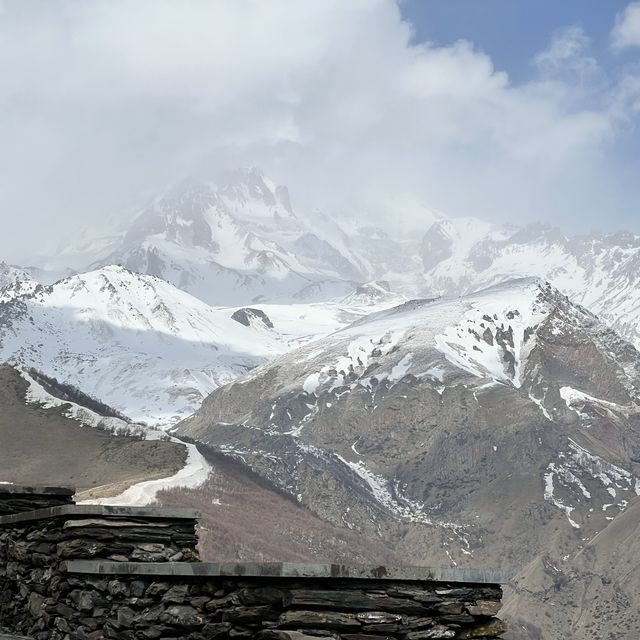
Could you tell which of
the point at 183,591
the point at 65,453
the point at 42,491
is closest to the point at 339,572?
the point at 183,591

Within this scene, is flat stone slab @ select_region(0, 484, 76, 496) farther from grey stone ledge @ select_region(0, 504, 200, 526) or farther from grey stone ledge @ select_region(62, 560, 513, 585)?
grey stone ledge @ select_region(62, 560, 513, 585)

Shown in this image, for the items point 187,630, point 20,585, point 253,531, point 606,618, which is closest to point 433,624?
point 187,630

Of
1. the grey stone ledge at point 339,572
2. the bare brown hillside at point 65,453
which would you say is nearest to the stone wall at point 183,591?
the grey stone ledge at point 339,572

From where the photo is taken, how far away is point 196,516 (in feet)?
36.5

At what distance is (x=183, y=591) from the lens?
9.31 metres

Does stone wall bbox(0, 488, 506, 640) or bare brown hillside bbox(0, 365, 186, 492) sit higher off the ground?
bare brown hillside bbox(0, 365, 186, 492)

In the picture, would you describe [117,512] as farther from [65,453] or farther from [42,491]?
[65,453]

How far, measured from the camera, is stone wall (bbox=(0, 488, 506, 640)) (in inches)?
328

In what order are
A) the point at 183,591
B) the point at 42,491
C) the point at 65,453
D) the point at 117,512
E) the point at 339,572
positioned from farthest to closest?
1. the point at 65,453
2. the point at 42,491
3. the point at 117,512
4. the point at 183,591
5. the point at 339,572

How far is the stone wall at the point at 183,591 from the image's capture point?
8336 mm

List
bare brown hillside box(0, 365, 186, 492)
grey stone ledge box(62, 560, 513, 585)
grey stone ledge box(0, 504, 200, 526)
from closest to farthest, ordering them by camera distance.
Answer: grey stone ledge box(62, 560, 513, 585) → grey stone ledge box(0, 504, 200, 526) → bare brown hillside box(0, 365, 186, 492)

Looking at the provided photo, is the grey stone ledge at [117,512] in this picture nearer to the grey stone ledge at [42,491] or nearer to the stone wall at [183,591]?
the stone wall at [183,591]

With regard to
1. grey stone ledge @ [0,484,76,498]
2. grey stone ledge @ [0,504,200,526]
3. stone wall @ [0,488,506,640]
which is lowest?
stone wall @ [0,488,506,640]

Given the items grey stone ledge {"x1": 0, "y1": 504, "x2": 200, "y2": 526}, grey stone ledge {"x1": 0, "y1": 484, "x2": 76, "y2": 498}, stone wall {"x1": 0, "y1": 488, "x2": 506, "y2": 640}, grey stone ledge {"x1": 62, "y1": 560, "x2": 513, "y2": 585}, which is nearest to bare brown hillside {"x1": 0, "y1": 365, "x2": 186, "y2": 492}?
grey stone ledge {"x1": 0, "y1": 484, "x2": 76, "y2": 498}
